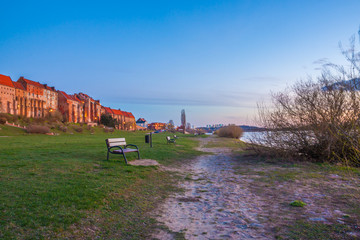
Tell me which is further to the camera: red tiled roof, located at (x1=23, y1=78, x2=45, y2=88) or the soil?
red tiled roof, located at (x1=23, y1=78, x2=45, y2=88)

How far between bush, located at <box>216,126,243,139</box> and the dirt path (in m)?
38.2

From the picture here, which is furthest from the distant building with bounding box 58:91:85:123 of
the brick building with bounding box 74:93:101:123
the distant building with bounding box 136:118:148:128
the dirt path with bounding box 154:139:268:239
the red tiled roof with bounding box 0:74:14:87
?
the distant building with bounding box 136:118:148:128

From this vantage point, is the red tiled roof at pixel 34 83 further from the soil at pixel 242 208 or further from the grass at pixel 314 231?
the grass at pixel 314 231

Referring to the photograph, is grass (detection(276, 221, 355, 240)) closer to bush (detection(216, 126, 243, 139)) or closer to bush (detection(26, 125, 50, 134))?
bush (detection(216, 126, 243, 139))

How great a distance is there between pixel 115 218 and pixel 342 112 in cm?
962

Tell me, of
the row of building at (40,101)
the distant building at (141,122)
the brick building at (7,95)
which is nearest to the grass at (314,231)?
the row of building at (40,101)

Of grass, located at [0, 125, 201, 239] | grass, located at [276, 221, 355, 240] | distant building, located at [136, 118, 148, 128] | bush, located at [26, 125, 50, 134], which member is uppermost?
distant building, located at [136, 118, 148, 128]

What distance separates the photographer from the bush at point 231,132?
1757 inches

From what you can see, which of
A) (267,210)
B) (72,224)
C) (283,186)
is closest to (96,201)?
(72,224)

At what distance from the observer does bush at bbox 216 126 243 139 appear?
146 ft

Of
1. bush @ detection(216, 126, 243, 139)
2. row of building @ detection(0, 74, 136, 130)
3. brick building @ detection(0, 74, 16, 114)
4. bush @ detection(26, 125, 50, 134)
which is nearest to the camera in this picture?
Answer: bush @ detection(26, 125, 50, 134)

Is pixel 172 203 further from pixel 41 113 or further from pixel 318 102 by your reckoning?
pixel 41 113

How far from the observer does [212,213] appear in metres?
4.73

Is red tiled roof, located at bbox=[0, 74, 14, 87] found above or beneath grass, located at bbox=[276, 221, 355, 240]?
above
